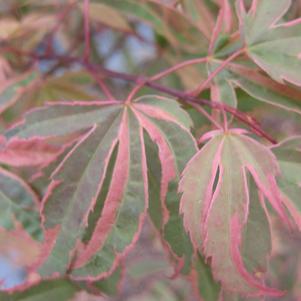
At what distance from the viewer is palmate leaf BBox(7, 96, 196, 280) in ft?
1.92

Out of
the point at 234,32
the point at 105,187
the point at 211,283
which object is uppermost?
the point at 234,32

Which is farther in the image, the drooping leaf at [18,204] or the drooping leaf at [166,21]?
the drooping leaf at [166,21]

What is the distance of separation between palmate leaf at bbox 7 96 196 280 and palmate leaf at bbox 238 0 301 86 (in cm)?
10

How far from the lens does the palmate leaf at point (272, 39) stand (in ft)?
1.97

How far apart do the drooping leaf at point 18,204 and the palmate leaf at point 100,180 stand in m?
0.07

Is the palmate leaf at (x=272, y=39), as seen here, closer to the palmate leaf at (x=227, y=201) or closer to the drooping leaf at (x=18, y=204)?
the palmate leaf at (x=227, y=201)

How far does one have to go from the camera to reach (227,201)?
1.77 feet

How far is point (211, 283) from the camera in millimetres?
636

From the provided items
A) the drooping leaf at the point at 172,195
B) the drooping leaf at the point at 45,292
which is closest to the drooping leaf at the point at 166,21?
the drooping leaf at the point at 172,195

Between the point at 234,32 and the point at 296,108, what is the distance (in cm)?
16

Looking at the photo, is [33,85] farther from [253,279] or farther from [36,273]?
[253,279]

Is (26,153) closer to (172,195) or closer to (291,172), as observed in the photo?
(172,195)

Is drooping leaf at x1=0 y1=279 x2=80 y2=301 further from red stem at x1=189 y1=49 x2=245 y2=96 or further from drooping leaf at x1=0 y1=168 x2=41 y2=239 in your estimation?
red stem at x1=189 y1=49 x2=245 y2=96

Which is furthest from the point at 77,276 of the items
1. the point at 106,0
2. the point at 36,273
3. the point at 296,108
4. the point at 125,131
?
the point at 106,0
